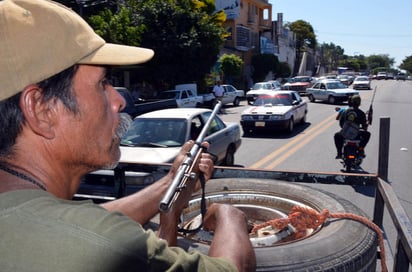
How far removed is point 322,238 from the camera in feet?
8.39

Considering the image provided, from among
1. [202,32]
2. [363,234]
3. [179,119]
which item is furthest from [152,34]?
[363,234]

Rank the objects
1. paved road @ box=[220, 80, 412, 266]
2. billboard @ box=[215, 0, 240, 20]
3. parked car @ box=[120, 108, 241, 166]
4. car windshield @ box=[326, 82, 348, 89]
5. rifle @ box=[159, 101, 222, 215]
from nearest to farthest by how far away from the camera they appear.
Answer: rifle @ box=[159, 101, 222, 215] < parked car @ box=[120, 108, 241, 166] < paved road @ box=[220, 80, 412, 266] < car windshield @ box=[326, 82, 348, 89] < billboard @ box=[215, 0, 240, 20]

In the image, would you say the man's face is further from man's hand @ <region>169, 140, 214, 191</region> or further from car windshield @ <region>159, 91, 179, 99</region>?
car windshield @ <region>159, 91, 179, 99</region>

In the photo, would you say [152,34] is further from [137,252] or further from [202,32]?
[137,252]

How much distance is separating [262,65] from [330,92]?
63.8ft

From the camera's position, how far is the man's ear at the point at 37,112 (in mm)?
1198

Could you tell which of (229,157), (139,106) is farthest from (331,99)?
(229,157)

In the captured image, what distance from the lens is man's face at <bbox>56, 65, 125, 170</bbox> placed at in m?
1.30

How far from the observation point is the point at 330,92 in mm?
→ 26875

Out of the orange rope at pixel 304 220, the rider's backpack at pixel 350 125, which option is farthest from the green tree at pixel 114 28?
the orange rope at pixel 304 220

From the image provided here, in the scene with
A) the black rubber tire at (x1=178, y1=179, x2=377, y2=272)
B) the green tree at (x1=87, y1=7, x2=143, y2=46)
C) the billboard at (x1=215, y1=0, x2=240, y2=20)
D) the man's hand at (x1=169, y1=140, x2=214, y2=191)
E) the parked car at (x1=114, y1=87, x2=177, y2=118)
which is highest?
the billboard at (x1=215, y1=0, x2=240, y2=20)

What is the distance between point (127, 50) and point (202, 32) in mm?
23041

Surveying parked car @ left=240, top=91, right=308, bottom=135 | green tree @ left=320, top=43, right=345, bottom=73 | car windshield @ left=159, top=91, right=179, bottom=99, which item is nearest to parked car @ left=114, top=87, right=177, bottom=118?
parked car @ left=240, top=91, right=308, bottom=135

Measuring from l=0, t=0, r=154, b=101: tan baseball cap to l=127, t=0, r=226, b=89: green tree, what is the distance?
22138 mm
